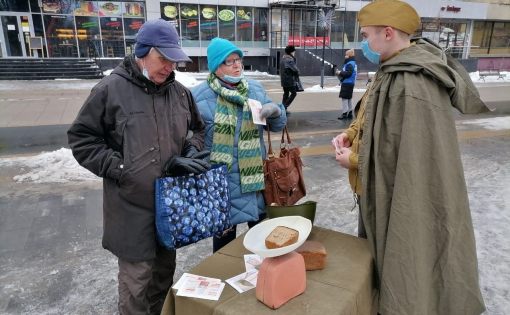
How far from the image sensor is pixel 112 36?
22391 millimetres

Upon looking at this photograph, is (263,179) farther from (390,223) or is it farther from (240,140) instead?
(390,223)

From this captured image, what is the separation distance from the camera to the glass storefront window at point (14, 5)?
67.9 ft

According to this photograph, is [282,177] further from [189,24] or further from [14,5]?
[14,5]

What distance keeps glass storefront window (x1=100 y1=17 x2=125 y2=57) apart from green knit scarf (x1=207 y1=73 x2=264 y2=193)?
2164cm

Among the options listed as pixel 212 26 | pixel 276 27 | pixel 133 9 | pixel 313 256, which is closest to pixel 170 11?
pixel 133 9

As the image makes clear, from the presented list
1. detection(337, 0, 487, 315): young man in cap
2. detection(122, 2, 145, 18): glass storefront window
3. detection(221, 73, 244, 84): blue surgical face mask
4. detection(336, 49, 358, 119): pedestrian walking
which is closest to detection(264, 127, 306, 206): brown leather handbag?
detection(221, 73, 244, 84): blue surgical face mask

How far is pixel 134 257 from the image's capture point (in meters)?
2.28

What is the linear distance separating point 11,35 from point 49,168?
18657 mm

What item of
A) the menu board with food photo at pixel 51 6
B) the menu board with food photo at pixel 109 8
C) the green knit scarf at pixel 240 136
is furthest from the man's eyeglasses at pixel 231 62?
the menu board with food photo at pixel 51 6

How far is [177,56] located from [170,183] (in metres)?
0.65

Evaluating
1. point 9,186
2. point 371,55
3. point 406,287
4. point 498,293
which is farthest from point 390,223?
point 9,186

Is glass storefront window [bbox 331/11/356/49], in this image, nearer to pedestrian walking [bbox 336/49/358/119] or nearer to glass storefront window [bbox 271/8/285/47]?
glass storefront window [bbox 271/8/285/47]

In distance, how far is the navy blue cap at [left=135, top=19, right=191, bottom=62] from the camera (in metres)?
2.12

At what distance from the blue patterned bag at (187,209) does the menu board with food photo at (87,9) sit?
73.0ft
